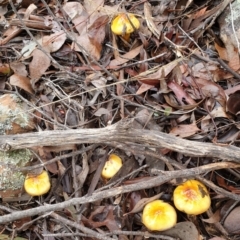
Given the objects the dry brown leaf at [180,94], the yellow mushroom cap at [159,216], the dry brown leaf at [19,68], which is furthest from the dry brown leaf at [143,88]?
the dry brown leaf at [19,68]

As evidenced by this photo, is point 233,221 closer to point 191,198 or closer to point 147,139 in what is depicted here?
point 191,198

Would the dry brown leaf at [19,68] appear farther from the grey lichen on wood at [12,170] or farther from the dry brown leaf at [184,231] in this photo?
the dry brown leaf at [184,231]

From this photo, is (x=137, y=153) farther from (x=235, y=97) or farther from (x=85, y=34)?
(x=85, y=34)

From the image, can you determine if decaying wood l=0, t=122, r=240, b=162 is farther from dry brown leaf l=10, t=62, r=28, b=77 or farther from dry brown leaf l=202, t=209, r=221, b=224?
dry brown leaf l=10, t=62, r=28, b=77

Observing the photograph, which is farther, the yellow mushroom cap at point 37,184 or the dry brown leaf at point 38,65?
the dry brown leaf at point 38,65

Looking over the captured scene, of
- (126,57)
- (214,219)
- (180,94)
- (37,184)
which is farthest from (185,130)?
(37,184)

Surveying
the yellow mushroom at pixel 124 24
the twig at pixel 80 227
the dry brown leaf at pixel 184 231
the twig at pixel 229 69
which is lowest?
the dry brown leaf at pixel 184 231
